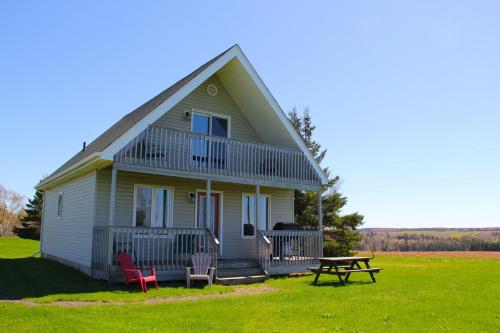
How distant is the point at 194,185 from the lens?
51.4 feet

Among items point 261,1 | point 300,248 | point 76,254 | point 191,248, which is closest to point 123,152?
point 191,248

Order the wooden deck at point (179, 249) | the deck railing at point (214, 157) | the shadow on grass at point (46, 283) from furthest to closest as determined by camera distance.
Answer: the deck railing at point (214, 157), the wooden deck at point (179, 249), the shadow on grass at point (46, 283)

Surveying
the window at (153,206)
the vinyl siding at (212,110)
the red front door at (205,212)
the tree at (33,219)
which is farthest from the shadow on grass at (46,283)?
the tree at (33,219)

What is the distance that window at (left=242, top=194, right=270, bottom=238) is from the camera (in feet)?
55.7

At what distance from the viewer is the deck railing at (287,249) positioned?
46.9ft

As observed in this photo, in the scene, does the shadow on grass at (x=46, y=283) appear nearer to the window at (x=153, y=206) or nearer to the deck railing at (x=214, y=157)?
the window at (x=153, y=206)

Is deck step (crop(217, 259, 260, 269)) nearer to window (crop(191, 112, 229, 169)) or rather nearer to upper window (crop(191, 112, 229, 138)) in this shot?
window (crop(191, 112, 229, 169))

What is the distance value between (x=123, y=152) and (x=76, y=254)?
4836 mm

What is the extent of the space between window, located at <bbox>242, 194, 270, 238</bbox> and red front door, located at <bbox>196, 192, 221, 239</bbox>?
118 cm

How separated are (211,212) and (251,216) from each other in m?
1.81

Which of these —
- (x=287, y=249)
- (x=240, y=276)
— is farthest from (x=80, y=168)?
(x=287, y=249)

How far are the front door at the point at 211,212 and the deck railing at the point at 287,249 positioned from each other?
2.25 meters

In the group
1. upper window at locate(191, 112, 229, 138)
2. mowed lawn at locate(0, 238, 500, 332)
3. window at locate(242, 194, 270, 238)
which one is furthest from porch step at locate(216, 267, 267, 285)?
upper window at locate(191, 112, 229, 138)

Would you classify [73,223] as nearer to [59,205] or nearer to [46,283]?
[59,205]
